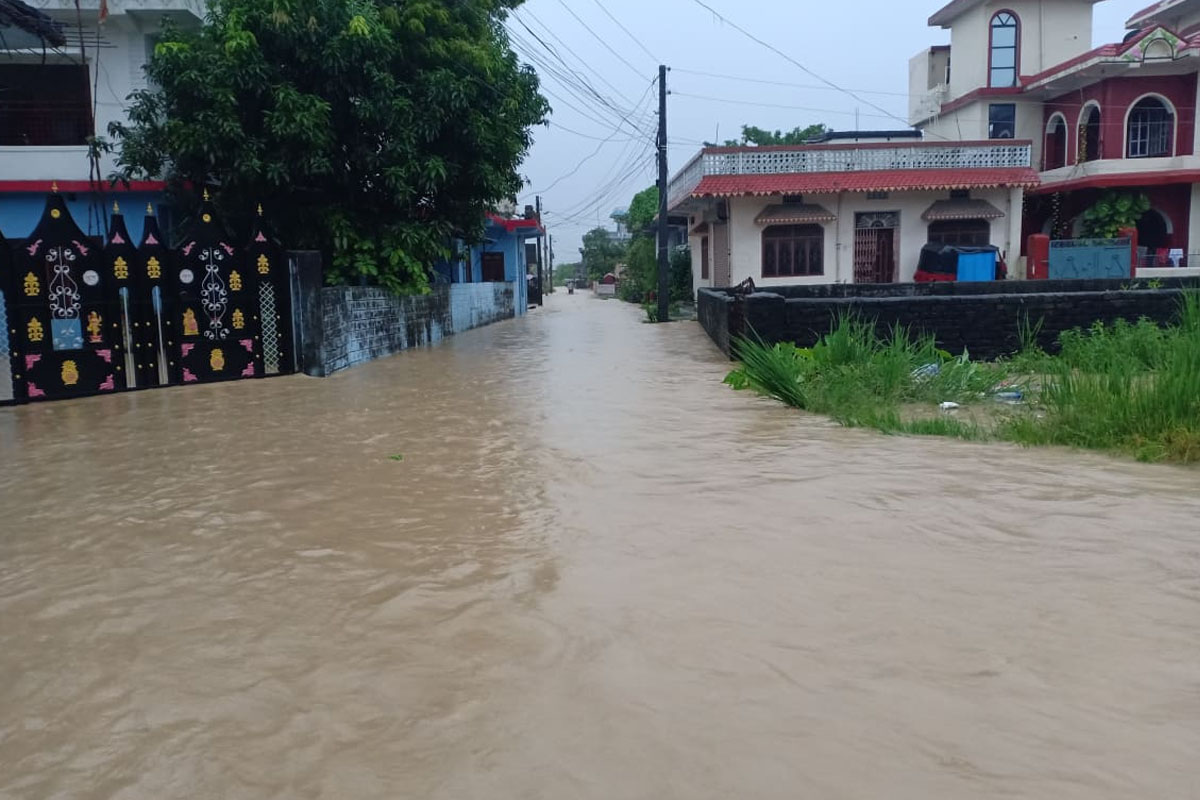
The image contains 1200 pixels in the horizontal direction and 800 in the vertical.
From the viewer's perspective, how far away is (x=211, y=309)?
40.3 ft

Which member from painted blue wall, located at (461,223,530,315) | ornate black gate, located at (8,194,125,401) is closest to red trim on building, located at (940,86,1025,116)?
painted blue wall, located at (461,223,530,315)

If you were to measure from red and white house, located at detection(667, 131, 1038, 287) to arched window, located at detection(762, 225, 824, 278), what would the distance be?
0.03 m

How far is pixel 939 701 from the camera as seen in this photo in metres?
3.30

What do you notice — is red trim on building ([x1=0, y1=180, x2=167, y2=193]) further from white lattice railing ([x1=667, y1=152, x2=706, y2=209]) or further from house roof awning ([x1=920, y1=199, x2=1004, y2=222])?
house roof awning ([x1=920, y1=199, x2=1004, y2=222])

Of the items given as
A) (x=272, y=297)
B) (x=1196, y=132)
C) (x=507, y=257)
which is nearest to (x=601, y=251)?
(x=507, y=257)

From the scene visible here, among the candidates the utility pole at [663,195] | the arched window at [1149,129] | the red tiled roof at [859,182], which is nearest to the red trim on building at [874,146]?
the red tiled roof at [859,182]

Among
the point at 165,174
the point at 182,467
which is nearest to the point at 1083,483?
the point at 182,467

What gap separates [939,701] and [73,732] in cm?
292

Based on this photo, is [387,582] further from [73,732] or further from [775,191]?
[775,191]

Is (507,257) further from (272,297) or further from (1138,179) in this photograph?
(272,297)

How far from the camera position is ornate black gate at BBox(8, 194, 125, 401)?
1064cm

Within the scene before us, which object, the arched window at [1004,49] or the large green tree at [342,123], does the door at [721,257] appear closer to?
the large green tree at [342,123]

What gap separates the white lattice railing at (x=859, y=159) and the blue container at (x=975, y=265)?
2952 mm

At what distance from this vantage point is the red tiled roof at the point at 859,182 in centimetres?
2592
